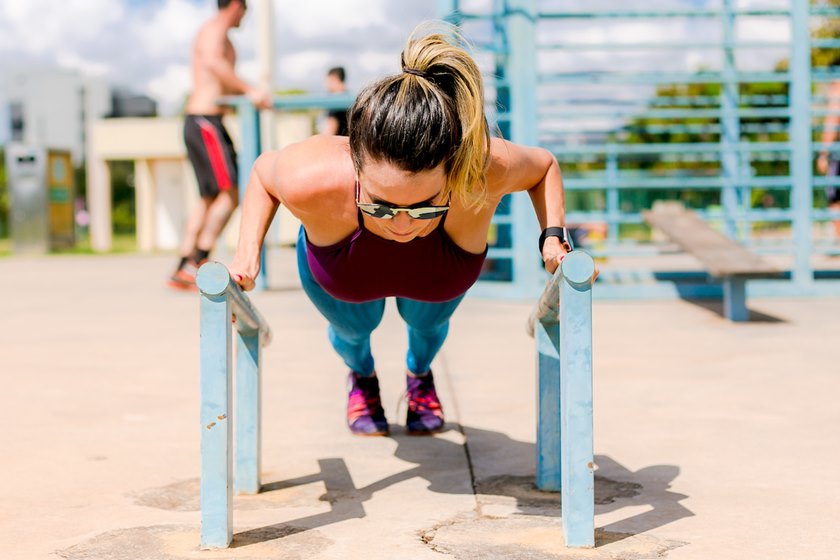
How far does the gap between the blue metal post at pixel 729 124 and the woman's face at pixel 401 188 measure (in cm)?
600

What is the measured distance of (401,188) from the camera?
7.05 ft

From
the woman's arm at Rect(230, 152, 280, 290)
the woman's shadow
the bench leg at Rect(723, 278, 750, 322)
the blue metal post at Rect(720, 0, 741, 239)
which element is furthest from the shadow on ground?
the blue metal post at Rect(720, 0, 741, 239)

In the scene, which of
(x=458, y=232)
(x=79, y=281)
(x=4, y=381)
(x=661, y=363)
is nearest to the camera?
(x=458, y=232)

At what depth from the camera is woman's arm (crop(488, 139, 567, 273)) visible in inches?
93.0

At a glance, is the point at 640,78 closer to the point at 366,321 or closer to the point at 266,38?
the point at 366,321

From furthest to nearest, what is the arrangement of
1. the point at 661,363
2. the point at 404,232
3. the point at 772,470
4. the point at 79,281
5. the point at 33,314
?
the point at 79,281, the point at 33,314, the point at 661,363, the point at 772,470, the point at 404,232

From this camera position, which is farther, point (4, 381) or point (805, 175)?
point (805, 175)

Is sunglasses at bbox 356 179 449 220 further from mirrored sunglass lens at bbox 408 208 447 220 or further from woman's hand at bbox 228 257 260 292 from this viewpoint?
woman's hand at bbox 228 257 260 292

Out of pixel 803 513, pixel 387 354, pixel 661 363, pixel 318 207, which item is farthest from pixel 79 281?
pixel 803 513

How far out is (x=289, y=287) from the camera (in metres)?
8.58

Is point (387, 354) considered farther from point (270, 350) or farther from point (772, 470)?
point (772, 470)

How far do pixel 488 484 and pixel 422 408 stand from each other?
69 cm

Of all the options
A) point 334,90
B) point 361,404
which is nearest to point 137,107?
point 334,90

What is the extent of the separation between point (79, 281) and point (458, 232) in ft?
26.2
